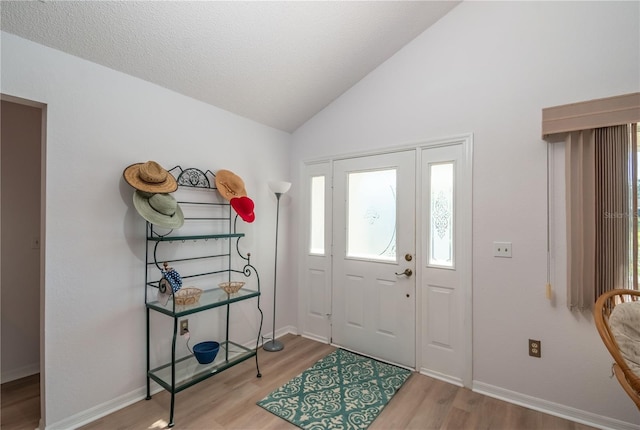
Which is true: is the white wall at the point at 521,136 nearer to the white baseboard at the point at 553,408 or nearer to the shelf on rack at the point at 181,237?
the white baseboard at the point at 553,408

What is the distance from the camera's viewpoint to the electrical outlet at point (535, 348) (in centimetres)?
214

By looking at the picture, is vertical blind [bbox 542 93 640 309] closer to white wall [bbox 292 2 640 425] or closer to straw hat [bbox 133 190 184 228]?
white wall [bbox 292 2 640 425]

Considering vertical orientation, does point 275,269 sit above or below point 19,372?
above

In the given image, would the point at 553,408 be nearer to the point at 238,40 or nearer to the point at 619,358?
the point at 619,358

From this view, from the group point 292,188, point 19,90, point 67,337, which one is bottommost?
point 67,337

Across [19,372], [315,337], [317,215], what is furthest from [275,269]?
[19,372]

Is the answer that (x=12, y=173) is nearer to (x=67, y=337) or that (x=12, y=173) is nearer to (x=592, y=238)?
(x=67, y=337)

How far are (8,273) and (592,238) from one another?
442cm

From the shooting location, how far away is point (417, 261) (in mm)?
2668

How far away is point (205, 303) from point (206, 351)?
457 mm

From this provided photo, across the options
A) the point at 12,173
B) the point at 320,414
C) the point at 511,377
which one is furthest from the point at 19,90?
the point at 511,377

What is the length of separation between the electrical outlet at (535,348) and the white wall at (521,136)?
29mm

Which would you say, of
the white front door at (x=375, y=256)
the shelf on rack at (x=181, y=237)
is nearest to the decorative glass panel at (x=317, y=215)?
the white front door at (x=375, y=256)

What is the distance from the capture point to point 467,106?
244 centimetres
